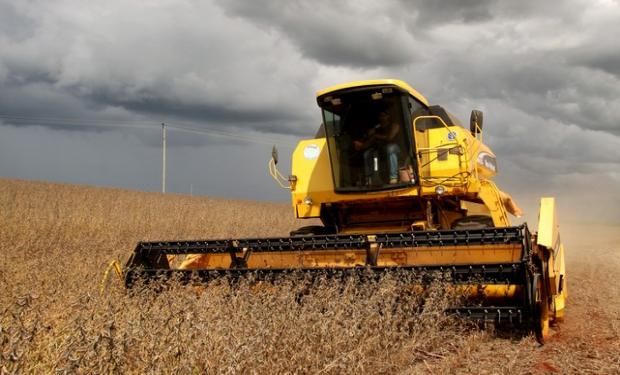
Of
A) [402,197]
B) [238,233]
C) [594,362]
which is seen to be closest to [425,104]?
[402,197]

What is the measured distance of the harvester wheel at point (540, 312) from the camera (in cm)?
449

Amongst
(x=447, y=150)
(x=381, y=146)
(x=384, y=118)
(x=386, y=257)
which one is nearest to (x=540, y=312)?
(x=386, y=257)

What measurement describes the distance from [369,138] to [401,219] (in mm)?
1044

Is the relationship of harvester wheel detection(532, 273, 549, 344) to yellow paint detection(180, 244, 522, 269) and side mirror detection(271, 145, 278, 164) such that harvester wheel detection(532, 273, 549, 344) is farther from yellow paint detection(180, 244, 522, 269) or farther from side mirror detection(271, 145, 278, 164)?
side mirror detection(271, 145, 278, 164)

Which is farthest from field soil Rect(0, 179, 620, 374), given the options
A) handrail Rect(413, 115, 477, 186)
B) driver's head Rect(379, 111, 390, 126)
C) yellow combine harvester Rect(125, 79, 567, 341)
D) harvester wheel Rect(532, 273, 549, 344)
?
driver's head Rect(379, 111, 390, 126)

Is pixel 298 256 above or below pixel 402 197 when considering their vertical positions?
below

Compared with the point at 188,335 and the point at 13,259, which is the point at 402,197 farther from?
the point at 13,259

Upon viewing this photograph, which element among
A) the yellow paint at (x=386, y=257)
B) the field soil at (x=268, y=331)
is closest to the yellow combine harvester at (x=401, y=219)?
the yellow paint at (x=386, y=257)

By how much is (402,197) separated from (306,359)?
12.2ft

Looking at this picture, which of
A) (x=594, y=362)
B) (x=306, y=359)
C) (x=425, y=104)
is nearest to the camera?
(x=306, y=359)

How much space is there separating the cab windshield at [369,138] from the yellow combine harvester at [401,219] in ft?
0.04

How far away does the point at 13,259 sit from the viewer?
315 inches

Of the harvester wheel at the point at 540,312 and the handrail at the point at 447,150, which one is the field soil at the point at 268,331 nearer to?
the harvester wheel at the point at 540,312

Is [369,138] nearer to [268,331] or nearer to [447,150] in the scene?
[447,150]
